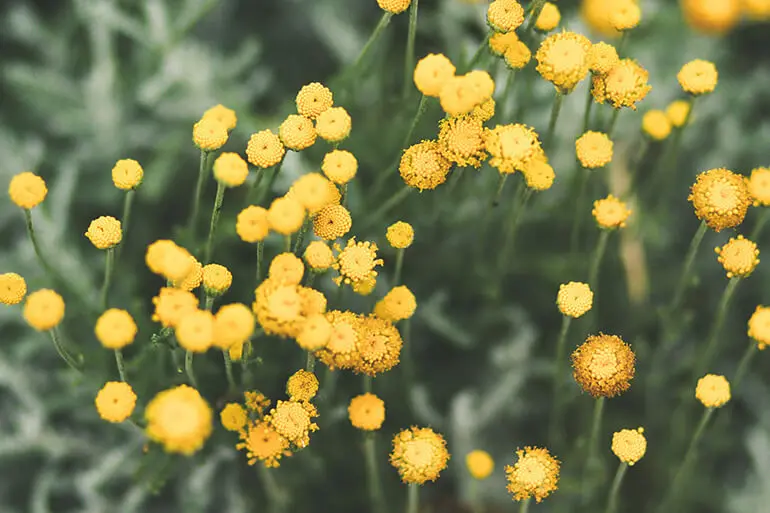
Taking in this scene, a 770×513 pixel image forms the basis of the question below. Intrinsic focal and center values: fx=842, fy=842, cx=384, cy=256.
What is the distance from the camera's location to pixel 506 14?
0.78m

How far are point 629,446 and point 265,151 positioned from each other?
433 mm

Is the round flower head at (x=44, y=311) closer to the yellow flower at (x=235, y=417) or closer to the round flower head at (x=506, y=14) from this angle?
the yellow flower at (x=235, y=417)

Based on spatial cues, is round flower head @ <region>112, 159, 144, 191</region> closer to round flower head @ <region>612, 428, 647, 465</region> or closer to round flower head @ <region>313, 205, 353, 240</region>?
round flower head @ <region>313, 205, 353, 240</region>

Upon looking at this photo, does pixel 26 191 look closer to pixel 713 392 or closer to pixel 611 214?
pixel 611 214

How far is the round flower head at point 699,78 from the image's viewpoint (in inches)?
33.9

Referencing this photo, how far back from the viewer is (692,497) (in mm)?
1098

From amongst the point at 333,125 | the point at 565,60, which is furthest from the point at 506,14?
the point at 333,125

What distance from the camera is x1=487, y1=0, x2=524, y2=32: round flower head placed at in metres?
0.78

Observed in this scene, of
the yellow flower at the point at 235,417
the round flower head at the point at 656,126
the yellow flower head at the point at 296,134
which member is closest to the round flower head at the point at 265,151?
the yellow flower head at the point at 296,134

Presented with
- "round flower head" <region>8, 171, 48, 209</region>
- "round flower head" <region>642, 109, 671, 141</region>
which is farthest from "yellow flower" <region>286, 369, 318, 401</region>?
"round flower head" <region>642, 109, 671, 141</region>

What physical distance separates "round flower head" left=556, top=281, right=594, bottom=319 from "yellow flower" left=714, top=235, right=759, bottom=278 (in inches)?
5.2

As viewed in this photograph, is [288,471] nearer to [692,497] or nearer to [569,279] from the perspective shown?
[569,279]

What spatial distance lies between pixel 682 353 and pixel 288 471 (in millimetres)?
577

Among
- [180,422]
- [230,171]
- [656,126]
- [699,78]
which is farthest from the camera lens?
[656,126]
